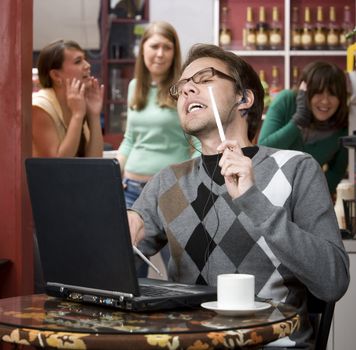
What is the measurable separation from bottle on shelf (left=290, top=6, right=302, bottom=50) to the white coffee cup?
602 cm

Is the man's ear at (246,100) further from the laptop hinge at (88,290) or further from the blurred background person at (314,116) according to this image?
the blurred background person at (314,116)

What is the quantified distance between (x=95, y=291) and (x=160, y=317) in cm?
18

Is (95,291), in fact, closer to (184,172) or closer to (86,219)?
(86,219)

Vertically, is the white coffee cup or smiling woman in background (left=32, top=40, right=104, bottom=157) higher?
smiling woman in background (left=32, top=40, right=104, bottom=157)

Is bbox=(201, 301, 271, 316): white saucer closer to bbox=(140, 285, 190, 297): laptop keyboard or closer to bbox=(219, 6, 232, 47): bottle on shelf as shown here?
bbox=(140, 285, 190, 297): laptop keyboard

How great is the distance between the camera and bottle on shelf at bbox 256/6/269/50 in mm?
7453

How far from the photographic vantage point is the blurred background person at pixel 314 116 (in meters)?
4.02

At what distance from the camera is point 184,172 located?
232 centimetres

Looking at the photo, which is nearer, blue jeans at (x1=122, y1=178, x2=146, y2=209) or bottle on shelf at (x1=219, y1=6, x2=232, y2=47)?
blue jeans at (x1=122, y1=178, x2=146, y2=209)

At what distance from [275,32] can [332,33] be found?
0.48m

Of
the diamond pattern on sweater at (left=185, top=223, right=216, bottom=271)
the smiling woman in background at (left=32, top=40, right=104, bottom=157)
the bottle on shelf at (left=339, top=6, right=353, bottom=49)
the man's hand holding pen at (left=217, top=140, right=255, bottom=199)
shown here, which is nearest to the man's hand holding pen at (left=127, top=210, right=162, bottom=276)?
the diamond pattern on sweater at (left=185, top=223, right=216, bottom=271)

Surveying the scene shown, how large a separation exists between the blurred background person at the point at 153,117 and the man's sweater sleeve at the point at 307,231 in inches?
81.3

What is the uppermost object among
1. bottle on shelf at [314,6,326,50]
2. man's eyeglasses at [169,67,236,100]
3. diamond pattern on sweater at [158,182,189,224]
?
bottle on shelf at [314,6,326,50]

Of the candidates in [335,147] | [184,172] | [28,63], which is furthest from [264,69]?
[184,172]
